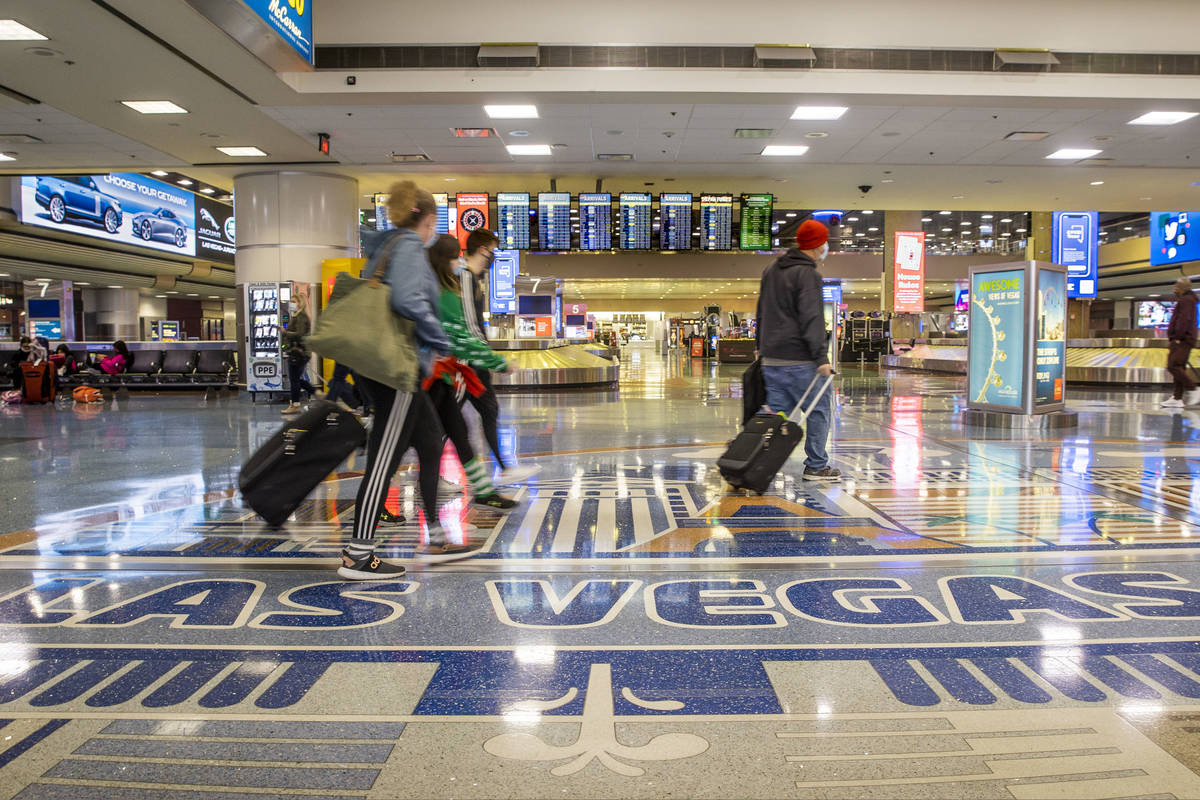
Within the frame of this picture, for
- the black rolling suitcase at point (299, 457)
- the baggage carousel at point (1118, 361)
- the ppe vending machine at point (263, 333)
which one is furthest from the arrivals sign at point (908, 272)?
the black rolling suitcase at point (299, 457)

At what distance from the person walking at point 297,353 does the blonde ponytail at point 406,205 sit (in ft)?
25.3

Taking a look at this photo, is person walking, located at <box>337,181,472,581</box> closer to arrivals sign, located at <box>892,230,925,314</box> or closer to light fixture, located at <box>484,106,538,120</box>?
light fixture, located at <box>484,106,538,120</box>

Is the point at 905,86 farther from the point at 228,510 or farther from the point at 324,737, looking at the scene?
the point at 324,737

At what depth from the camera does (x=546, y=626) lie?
9.09ft

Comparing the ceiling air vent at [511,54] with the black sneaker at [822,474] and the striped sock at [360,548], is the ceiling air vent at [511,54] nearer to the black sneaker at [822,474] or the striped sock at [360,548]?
the black sneaker at [822,474]

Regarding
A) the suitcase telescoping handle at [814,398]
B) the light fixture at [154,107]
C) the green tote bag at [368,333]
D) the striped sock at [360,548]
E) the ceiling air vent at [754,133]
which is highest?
the ceiling air vent at [754,133]

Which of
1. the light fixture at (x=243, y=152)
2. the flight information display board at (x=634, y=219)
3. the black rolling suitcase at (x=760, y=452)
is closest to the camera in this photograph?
the black rolling suitcase at (x=760, y=452)

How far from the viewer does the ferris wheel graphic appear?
352 inches

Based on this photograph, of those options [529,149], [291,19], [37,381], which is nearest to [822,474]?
[291,19]

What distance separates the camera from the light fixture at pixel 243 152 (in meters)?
13.2

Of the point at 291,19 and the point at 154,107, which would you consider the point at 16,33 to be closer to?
the point at 291,19

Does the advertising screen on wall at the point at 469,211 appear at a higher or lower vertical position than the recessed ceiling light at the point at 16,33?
lower

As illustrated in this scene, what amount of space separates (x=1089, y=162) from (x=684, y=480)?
42.9ft

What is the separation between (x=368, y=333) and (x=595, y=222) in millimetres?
13513
